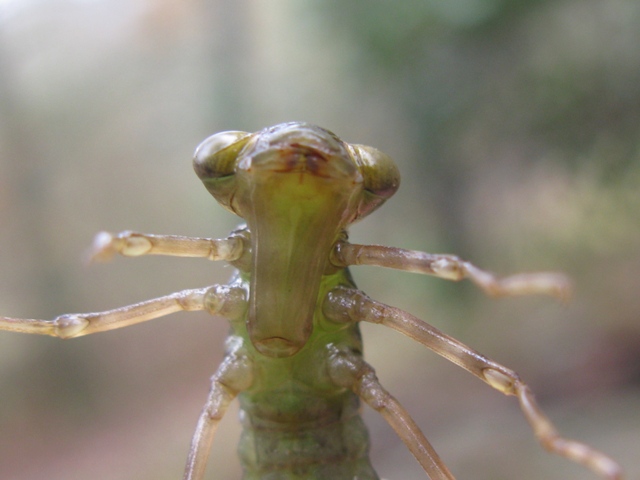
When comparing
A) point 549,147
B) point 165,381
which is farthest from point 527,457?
point 165,381

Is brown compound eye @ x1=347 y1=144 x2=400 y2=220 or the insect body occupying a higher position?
brown compound eye @ x1=347 y1=144 x2=400 y2=220

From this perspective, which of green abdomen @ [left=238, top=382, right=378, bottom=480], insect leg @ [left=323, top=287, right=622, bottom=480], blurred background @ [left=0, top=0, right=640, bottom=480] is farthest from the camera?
blurred background @ [left=0, top=0, right=640, bottom=480]

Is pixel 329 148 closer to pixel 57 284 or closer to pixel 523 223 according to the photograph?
pixel 523 223

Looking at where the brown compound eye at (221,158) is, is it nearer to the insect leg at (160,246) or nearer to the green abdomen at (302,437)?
the insect leg at (160,246)

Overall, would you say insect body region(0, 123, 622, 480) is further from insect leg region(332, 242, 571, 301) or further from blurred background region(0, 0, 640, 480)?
blurred background region(0, 0, 640, 480)

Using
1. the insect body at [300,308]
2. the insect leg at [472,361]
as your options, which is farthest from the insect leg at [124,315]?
the insect leg at [472,361]

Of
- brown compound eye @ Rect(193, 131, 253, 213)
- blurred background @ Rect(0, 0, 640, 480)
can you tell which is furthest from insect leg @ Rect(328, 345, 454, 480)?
blurred background @ Rect(0, 0, 640, 480)

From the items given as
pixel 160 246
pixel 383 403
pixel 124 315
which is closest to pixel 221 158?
pixel 160 246
